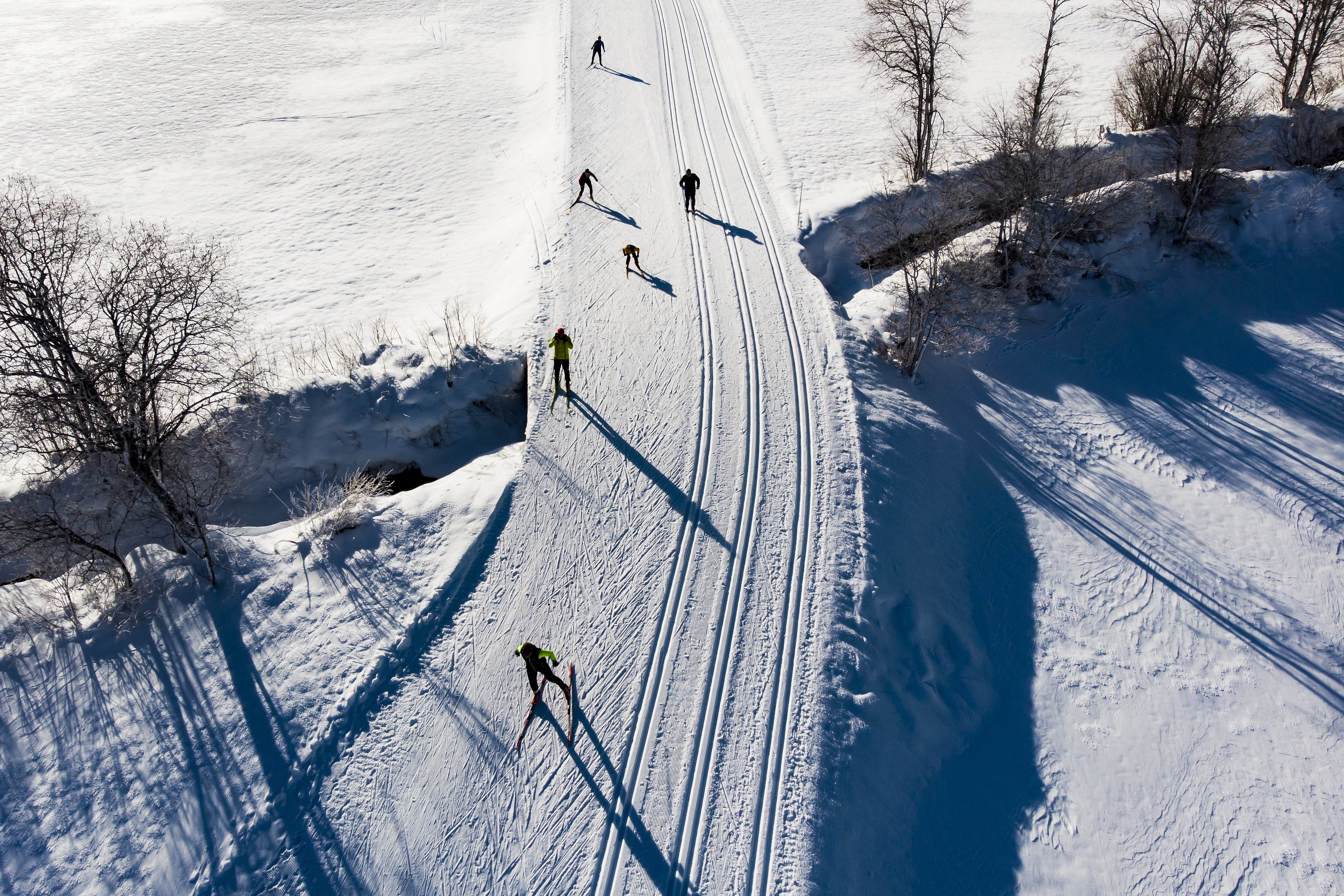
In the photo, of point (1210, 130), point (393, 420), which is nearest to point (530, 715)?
point (393, 420)

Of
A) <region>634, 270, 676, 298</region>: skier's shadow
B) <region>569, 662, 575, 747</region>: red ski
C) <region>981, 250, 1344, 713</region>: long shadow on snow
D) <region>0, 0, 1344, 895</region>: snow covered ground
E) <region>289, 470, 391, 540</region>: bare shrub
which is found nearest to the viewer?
<region>0, 0, 1344, 895</region>: snow covered ground

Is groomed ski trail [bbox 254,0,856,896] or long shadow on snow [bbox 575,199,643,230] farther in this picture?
long shadow on snow [bbox 575,199,643,230]

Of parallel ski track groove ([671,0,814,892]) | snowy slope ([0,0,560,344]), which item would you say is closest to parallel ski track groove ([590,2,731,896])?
parallel ski track groove ([671,0,814,892])

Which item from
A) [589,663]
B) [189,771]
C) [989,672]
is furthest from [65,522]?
[989,672]

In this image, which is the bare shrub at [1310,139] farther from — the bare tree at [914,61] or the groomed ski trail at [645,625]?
the groomed ski trail at [645,625]

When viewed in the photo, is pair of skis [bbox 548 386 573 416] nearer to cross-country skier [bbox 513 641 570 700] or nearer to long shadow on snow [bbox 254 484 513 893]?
long shadow on snow [bbox 254 484 513 893]

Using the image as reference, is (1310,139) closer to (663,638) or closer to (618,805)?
(663,638)

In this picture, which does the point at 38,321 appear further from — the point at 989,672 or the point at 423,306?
the point at 989,672
